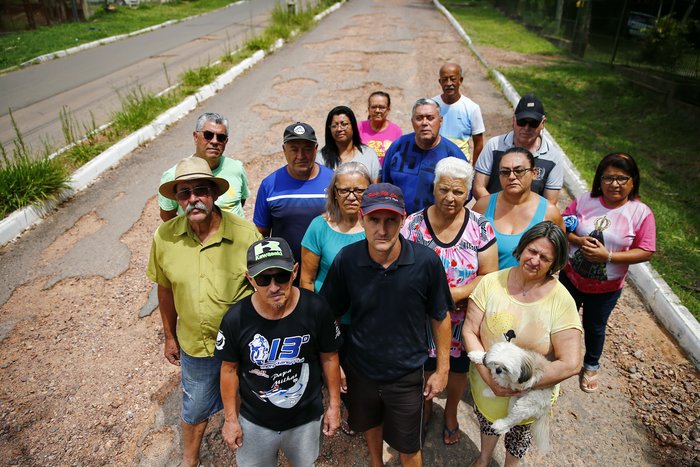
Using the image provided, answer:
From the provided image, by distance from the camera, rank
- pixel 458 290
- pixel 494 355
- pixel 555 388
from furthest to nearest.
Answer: pixel 458 290, pixel 555 388, pixel 494 355

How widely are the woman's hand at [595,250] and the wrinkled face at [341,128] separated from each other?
6.61ft

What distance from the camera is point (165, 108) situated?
8.76 meters

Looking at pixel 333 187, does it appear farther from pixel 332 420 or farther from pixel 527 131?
pixel 527 131

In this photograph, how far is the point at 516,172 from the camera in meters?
2.83

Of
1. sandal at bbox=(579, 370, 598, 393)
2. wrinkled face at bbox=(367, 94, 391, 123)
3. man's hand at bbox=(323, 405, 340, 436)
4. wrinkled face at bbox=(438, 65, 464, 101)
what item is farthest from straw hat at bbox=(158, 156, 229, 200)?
sandal at bbox=(579, 370, 598, 393)

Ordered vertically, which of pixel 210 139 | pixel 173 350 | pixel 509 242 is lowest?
pixel 173 350

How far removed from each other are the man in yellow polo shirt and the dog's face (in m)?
1.39

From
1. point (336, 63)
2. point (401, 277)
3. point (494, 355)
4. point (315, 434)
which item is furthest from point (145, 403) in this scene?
point (336, 63)

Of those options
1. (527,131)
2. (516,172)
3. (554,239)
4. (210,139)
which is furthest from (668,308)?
(210,139)

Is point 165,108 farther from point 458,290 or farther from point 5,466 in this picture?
point 458,290

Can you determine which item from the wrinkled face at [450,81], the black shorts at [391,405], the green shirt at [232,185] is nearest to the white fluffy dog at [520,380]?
the black shorts at [391,405]

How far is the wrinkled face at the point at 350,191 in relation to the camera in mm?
2623

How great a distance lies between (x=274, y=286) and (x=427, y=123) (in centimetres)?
193

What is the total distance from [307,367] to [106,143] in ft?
21.7
